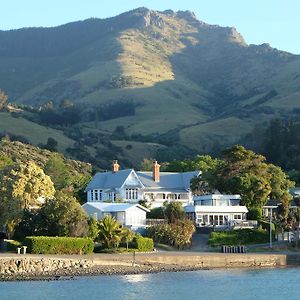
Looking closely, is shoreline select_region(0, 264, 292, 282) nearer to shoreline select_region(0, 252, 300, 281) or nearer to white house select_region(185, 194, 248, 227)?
shoreline select_region(0, 252, 300, 281)

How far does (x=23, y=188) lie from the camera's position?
80.8 metres

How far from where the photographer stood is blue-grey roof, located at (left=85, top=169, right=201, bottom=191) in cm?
10663

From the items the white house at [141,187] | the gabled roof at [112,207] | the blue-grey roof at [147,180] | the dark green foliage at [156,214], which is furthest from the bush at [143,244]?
the blue-grey roof at [147,180]

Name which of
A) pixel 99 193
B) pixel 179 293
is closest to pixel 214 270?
pixel 179 293

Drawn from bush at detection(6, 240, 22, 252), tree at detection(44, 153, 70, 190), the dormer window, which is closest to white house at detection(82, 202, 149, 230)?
the dormer window

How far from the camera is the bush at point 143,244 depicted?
260 feet

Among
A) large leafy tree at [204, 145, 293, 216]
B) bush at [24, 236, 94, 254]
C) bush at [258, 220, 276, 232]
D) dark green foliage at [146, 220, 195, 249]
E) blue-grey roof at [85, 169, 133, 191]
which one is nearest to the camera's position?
bush at [24, 236, 94, 254]

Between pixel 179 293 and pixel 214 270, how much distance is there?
1602 cm

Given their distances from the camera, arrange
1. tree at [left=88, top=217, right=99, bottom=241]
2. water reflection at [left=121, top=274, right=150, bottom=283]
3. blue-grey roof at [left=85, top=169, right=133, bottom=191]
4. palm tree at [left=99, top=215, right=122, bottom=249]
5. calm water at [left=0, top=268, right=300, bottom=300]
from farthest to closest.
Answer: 1. blue-grey roof at [left=85, top=169, right=133, bottom=191]
2. palm tree at [left=99, top=215, right=122, bottom=249]
3. tree at [left=88, top=217, right=99, bottom=241]
4. water reflection at [left=121, top=274, right=150, bottom=283]
5. calm water at [left=0, top=268, right=300, bottom=300]

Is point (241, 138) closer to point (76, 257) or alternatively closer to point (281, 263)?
point (281, 263)

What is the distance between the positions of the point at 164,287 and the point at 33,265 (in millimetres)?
11246

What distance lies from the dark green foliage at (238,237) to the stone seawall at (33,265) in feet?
74.5

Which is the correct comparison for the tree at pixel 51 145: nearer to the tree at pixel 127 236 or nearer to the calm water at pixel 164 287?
the tree at pixel 127 236

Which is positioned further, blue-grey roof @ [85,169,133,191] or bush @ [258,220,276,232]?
blue-grey roof @ [85,169,133,191]
